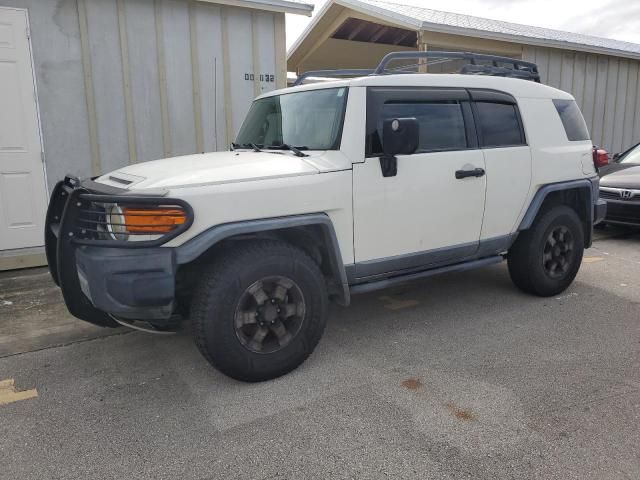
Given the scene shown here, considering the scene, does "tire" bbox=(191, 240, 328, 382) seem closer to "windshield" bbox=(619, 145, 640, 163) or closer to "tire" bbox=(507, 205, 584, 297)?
"tire" bbox=(507, 205, 584, 297)

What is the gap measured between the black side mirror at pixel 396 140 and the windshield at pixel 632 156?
645 centimetres

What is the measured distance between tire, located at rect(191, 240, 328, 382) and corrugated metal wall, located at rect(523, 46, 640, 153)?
30.3 ft

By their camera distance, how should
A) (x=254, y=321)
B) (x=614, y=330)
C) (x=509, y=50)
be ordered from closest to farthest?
(x=254, y=321) < (x=614, y=330) < (x=509, y=50)

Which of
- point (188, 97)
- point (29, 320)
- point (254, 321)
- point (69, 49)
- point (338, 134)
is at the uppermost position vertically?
point (69, 49)

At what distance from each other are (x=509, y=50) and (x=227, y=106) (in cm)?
619

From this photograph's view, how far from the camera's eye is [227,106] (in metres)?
7.19

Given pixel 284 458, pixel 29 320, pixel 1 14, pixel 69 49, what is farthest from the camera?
pixel 69 49

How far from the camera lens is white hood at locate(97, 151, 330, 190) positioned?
2987 mm

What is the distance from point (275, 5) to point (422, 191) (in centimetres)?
456

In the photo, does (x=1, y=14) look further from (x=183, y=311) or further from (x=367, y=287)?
(x=367, y=287)

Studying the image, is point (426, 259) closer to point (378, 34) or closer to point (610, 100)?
point (378, 34)

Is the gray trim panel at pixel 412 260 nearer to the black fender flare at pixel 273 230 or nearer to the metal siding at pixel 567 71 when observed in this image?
the black fender flare at pixel 273 230

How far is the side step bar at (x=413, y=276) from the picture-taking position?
3.63 metres

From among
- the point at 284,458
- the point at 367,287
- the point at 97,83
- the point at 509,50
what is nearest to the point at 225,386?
the point at 284,458
